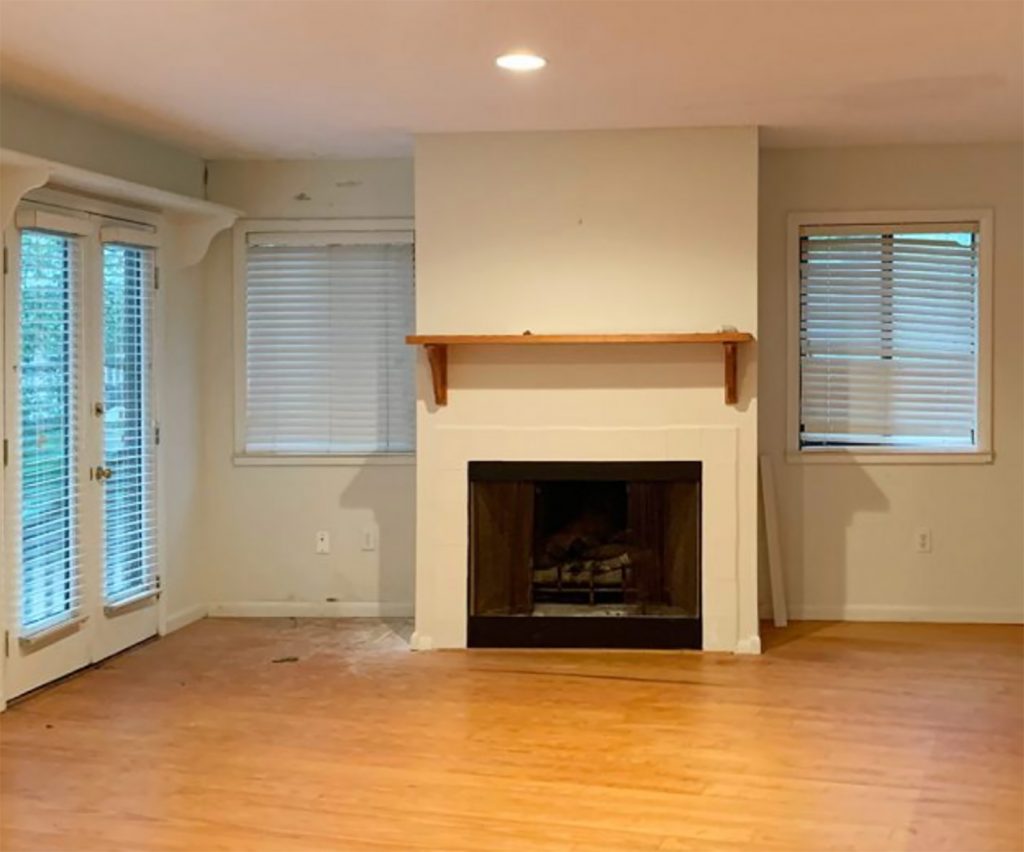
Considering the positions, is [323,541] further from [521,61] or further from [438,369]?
[521,61]

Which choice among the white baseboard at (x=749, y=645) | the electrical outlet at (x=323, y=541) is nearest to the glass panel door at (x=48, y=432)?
the electrical outlet at (x=323, y=541)

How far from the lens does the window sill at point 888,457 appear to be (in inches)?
244

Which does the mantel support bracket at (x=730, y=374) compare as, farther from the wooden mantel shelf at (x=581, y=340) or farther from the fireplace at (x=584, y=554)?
the fireplace at (x=584, y=554)

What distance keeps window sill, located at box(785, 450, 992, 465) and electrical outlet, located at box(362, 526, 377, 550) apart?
6.89 ft

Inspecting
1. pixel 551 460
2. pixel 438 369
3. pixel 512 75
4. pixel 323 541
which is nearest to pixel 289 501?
pixel 323 541

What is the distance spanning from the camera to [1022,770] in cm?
406

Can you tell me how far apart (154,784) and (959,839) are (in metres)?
2.39

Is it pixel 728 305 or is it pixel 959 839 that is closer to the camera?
pixel 959 839

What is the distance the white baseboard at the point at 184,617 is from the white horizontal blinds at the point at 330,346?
2.80 ft

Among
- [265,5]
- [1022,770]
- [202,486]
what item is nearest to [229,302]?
[202,486]

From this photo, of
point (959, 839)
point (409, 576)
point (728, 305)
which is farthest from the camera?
point (409, 576)

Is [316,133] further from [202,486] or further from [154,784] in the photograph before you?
[154,784]

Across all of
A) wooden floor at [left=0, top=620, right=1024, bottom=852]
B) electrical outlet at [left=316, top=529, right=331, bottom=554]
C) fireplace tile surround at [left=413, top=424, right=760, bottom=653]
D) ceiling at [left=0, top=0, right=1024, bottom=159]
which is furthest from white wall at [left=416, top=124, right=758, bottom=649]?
electrical outlet at [left=316, top=529, right=331, bottom=554]

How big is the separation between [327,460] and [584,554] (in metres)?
1.45
